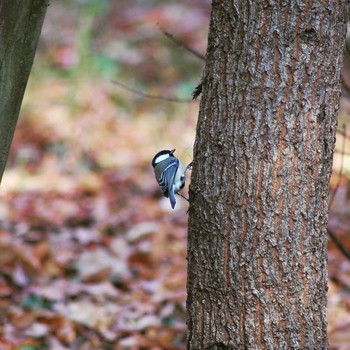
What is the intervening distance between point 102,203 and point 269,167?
15.1 ft

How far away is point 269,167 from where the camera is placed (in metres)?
2.37

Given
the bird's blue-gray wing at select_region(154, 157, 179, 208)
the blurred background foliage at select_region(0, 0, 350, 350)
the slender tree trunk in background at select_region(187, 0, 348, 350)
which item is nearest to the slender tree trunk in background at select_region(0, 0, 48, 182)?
the slender tree trunk in background at select_region(187, 0, 348, 350)

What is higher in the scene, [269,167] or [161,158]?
[161,158]

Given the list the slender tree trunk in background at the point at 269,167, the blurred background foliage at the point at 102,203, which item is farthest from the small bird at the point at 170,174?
the slender tree trunk in background at the point at 269,167

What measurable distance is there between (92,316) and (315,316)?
223 centimetres

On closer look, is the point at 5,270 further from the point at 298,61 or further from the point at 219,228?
the point at 298,61

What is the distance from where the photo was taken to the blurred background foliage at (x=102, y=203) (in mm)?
4363

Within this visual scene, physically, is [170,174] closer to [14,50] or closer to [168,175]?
[168,175]

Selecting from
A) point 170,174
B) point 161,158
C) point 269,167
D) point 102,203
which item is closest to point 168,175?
point 170,174

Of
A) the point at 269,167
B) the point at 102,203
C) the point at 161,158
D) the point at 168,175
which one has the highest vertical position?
the point at 102,203

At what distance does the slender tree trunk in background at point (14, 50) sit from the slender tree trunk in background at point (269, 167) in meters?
0.71

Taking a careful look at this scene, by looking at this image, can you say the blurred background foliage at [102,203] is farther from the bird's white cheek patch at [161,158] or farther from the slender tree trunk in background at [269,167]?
the slender tree trunk in background at [269,167]

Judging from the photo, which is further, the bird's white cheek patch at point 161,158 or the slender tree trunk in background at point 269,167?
the bird's white cheek patch at point 161,158

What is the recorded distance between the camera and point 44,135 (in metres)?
8.59
